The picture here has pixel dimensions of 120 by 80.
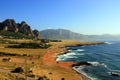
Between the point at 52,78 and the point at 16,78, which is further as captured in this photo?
the point at 52,78

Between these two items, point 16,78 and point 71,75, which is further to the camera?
point 71,75

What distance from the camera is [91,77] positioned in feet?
198

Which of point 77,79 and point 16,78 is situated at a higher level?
point 16,78

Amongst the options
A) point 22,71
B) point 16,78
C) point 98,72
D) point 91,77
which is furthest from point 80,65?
point 16,78

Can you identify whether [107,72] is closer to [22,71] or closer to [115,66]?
[115,66]

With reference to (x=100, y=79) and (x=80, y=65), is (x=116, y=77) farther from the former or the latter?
(x=80, y=65)

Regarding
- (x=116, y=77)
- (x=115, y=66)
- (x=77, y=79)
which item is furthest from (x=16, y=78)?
(x=115, y=66)

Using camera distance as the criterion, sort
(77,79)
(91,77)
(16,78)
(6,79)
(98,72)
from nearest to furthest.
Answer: (6,79), (16,78), (77,79), (91,77), (98,72)

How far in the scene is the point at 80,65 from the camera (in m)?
80.9

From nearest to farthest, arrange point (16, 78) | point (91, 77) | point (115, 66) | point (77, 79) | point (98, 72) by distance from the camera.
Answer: point (16, 78)
point (77, 79)
point (91, 77)
point (98, 72)
point (115, 66)

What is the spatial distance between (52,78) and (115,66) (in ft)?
120

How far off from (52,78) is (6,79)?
17.8 metres

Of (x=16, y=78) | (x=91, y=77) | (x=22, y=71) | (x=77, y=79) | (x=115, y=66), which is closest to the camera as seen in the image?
(x=16, y=78)

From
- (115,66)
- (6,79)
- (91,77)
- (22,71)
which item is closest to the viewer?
(6,79)
